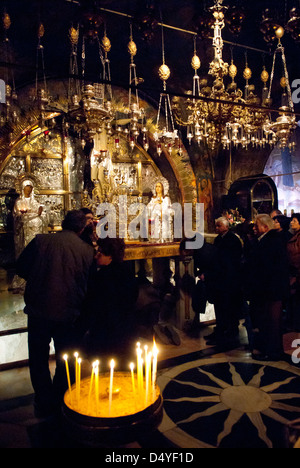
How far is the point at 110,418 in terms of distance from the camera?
243 cm

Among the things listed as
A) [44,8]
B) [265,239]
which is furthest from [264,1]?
[265,239]

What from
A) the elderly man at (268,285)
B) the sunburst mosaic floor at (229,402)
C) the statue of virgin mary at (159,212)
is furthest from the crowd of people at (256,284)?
the statue of virgin mary at (159,212)

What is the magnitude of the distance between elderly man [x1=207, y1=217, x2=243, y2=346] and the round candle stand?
228 centimetres

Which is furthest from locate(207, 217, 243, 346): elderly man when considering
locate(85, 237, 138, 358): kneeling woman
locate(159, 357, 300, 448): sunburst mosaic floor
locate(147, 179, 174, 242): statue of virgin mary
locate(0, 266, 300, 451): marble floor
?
locate(85, 237, 138, 358): kneeling woman

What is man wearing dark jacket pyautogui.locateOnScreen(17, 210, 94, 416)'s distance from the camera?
2996 mm

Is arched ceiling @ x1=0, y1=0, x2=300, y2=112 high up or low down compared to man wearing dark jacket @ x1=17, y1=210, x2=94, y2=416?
up

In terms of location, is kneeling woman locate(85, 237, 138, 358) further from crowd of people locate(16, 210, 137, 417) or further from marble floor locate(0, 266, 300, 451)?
marble floor locate(0, 266, 300, 451)

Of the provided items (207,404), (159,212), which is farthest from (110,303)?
(159,212)

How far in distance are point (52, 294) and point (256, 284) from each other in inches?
102

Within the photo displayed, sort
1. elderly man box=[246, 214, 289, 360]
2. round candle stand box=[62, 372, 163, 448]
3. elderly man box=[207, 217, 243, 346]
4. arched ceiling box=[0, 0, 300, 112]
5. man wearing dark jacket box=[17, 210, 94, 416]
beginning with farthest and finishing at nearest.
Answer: arched ceiling box=[0, 0, 300, 112], elderly man box=[207, 217, 243, 346], elderly man box=[246, 214, 289, 360], man wearing dark jacket box=[17, 210, 94, 416], round candle stand box=[62, 372, 163, 448]

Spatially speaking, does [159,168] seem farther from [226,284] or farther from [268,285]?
[268,285]

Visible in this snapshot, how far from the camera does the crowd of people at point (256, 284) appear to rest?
4188 mm

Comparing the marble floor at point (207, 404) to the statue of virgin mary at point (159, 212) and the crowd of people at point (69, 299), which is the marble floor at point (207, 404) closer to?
the crowd of people at point (69, 299)

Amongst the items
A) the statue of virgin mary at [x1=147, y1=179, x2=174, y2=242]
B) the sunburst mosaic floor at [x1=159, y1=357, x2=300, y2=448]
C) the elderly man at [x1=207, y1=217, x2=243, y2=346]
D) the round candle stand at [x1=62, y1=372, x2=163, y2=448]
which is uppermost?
the statue of virgin mary at [x1=147, y1=179, x2=174, y2=242]
